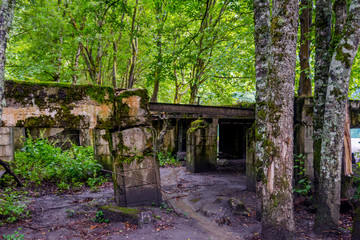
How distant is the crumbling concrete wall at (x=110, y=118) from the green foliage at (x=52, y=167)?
3815 mm

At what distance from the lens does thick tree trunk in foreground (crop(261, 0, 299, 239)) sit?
394 cm

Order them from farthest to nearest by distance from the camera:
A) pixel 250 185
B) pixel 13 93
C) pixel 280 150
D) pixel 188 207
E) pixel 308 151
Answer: pixel 250 185
pixel 308 151
pixel 188 207
pixel 13 93
pixel 280 150

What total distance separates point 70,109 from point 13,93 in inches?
43.3

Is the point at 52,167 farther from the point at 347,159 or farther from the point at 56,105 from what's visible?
the point at 347,159

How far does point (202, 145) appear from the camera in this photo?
12.9 metres

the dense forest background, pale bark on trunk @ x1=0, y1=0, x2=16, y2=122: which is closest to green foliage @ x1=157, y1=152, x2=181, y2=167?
the dense forest background

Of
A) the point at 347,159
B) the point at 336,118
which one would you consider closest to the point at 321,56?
the point at 336,118

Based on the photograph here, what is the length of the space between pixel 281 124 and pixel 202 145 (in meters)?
9.07

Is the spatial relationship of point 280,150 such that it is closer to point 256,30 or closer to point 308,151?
point 256,30

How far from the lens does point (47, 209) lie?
6.08 m

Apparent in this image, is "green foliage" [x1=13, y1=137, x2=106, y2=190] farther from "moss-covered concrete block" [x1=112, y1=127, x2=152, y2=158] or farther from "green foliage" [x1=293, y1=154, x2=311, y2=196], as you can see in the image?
"green foliage" [x1=293, y1=154, x2=311, y2=196]

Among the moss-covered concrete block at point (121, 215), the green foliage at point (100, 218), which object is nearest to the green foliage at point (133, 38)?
the moss-covered concrete block at point (121, 215)

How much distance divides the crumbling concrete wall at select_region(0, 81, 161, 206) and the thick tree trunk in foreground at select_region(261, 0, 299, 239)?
2.94m

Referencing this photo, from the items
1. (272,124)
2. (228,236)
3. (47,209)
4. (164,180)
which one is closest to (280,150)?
(272,124)
